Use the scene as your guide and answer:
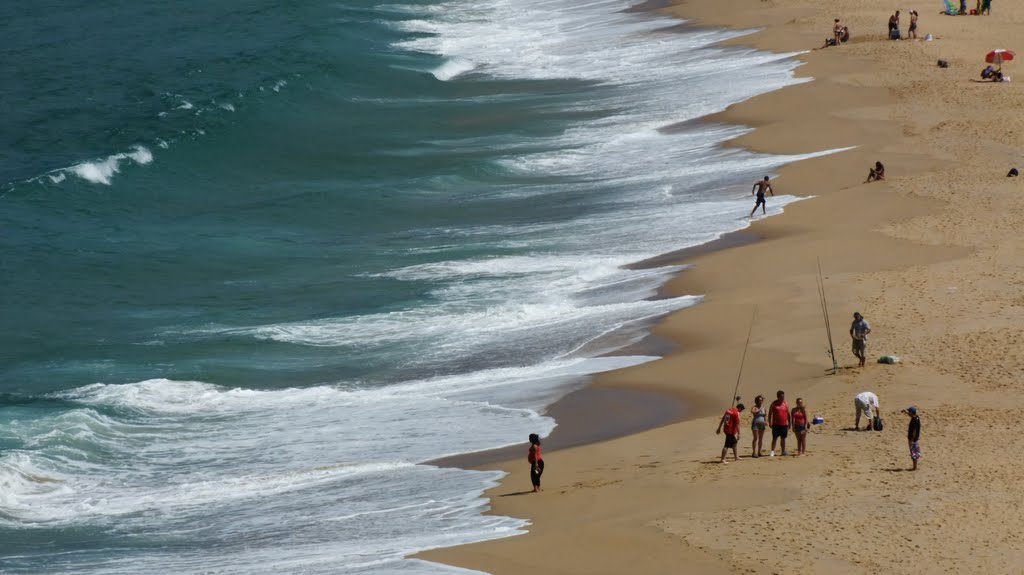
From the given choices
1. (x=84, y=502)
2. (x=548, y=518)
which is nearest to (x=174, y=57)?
(x=84, y=502)

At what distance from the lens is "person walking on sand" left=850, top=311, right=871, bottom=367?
74.0ft

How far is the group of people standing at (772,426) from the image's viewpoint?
19.2 metres

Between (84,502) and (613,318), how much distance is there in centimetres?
1106

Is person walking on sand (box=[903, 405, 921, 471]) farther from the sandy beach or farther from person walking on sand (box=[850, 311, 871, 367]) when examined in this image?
person walking on sand (box=[850, 311, 871, 367])

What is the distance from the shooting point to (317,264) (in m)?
34.2

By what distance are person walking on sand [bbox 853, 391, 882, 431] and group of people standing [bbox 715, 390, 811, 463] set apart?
0.93 m

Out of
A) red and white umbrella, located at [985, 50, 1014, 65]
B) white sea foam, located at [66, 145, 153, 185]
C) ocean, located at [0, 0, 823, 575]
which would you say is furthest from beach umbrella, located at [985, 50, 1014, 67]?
white sea foam, located at [66, 145, 153, 185]

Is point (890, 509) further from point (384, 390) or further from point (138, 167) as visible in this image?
point (138, 167)

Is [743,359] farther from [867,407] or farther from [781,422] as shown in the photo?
[781,422]

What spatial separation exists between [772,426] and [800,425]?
0.39 meters

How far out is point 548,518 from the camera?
18.1 metres

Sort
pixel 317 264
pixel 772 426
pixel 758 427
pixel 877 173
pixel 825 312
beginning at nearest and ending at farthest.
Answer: pixel 772 426, pixel 758 427, pixel 825 312, pixel 317 264, pixel 877 173

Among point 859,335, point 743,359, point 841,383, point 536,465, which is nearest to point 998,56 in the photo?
point 743,359

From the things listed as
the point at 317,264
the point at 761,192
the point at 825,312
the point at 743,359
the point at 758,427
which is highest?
the point at 761,192
